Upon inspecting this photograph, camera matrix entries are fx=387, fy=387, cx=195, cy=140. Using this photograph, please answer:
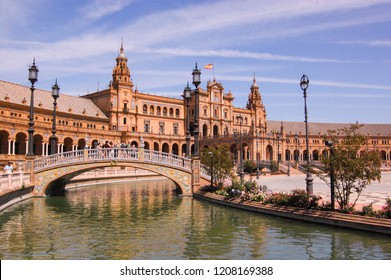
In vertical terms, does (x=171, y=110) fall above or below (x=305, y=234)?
above

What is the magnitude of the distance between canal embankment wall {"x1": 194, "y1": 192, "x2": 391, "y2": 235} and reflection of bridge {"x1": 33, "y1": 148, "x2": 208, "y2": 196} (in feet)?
20.2

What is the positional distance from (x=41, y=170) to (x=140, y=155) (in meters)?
7.47

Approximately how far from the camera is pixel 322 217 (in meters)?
17.0

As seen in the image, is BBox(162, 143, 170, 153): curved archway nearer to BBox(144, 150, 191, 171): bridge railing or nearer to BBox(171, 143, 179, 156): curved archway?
BBox(171, 143, 179, 156): curved archway

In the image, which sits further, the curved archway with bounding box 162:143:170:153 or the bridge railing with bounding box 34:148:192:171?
the curved archway with bounding box 162:143:170:153

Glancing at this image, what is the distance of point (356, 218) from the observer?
51.4 feet

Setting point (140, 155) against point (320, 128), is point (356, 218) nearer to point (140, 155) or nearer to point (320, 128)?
point (140, 155)

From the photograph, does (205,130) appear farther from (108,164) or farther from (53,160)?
(53,160)

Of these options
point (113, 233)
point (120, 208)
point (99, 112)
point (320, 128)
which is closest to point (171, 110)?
point (99, 112)

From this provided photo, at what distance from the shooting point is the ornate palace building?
65.9 metres

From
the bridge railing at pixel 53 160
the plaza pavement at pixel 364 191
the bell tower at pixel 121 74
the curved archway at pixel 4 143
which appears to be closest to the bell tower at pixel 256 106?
the bell tower at pixel 121 74

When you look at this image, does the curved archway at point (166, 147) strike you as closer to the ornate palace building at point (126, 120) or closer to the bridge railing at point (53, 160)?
the ornate palace building at point (126, 120)

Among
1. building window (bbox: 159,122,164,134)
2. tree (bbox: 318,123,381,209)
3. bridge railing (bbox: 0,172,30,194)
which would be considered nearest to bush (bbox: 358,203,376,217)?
tree (bbox: 318,123,381,209)

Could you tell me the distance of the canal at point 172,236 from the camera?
12.8 metres
